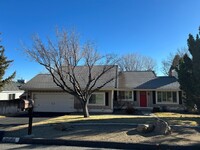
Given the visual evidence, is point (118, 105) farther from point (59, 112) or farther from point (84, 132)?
point (84, 132)

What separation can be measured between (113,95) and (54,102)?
6763 millimetres

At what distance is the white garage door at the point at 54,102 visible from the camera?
83.1 ft

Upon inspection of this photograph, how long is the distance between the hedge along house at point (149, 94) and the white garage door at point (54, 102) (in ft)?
18.1

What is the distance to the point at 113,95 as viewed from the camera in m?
27.1

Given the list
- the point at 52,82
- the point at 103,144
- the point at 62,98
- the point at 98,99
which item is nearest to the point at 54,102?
the point at 62,98

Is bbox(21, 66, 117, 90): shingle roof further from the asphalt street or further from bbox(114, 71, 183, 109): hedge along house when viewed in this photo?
the asphalt street

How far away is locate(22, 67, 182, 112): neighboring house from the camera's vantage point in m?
25.0

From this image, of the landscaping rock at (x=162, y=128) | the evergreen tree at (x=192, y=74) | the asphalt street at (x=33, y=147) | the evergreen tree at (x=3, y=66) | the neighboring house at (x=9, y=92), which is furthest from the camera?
the neighboring house at (x=9, y=92)

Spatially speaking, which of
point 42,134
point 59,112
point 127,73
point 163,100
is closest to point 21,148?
point 42,134

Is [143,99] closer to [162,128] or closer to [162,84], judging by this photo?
[162,84]

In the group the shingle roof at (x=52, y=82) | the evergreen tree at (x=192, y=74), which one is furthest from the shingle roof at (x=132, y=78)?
the evergreen tree at (x=192, y=74)

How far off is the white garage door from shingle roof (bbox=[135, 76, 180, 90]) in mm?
8051

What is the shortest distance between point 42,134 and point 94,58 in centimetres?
995

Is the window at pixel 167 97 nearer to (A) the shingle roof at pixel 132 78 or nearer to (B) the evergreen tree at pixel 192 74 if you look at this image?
(A) the shingle roof at pixel 132 78
